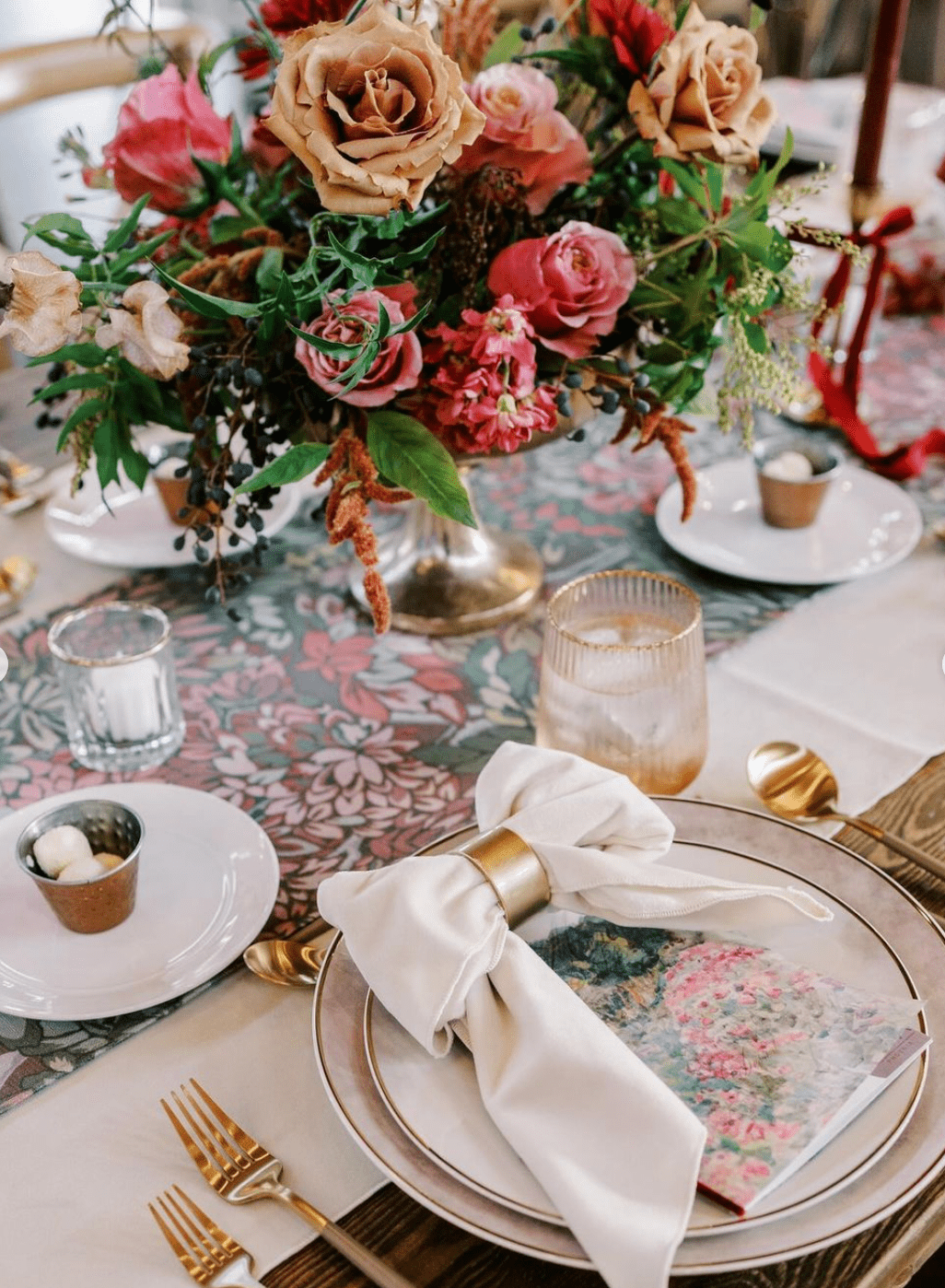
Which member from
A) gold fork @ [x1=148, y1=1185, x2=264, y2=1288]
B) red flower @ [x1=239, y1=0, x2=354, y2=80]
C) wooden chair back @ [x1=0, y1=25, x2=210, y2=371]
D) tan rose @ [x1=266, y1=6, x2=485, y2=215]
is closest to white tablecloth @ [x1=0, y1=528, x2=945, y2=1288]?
gold fork @ [x1=148, y1=1185, x2=264, y2=1288]

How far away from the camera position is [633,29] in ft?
2.90

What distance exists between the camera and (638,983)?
0.65 m

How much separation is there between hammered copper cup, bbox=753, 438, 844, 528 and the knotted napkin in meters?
0.52

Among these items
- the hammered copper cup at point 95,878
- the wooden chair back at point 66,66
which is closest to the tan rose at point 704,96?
the hammered copper cup at point 95,878

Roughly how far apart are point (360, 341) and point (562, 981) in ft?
1.34

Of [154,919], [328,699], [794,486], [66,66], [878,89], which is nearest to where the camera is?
[154,919]

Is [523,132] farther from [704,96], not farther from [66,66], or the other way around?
[66,66]

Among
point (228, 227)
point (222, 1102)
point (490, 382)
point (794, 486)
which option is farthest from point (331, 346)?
point (794, 486)

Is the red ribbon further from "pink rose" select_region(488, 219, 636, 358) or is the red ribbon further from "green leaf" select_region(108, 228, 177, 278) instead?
"green leaf" select_region(108, 228, 177, 278)

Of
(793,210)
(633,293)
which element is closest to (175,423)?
(633,293)

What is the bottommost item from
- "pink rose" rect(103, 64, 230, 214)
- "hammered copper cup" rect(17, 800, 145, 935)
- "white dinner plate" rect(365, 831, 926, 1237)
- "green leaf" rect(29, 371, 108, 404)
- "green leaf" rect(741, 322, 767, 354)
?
"hammered copper cup" rect(17, 800, 145, 935)

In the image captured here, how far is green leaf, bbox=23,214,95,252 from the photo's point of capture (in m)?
0.76

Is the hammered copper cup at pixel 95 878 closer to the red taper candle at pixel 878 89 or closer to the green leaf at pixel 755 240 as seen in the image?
the green leaf at pixel 755 240

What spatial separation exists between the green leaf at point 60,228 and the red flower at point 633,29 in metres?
0.40
